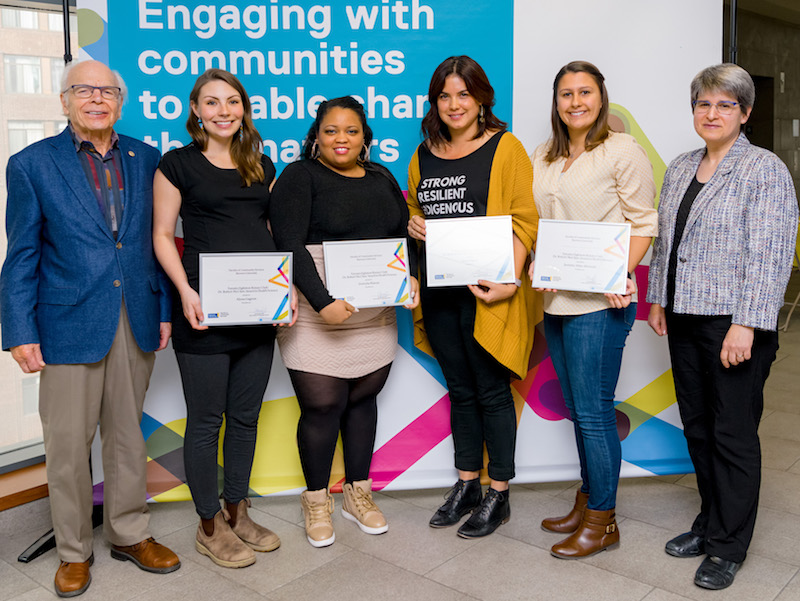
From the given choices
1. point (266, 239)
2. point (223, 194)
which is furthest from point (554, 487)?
point (223, 194)

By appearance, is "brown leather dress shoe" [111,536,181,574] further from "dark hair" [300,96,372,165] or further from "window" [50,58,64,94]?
"window" [50,58,64,94]

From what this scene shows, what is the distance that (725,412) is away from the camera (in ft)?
7.21

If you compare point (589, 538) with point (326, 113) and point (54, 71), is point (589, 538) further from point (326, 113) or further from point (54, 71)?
point (54, 71)

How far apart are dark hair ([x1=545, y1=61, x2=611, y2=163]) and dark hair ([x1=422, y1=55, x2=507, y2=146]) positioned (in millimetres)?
186

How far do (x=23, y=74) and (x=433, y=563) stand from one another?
105 inches

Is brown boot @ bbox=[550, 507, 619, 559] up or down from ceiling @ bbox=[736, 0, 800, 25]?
down

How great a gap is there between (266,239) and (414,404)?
0.97 m

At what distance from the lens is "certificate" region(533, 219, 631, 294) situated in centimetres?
225

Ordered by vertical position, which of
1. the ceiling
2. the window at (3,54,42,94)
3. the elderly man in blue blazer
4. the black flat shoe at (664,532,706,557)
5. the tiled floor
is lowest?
the tiled floor

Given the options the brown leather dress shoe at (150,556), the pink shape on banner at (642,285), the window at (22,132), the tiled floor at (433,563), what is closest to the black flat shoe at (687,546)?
the tiled floor at (433,563)

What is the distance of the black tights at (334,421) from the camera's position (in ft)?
8.14

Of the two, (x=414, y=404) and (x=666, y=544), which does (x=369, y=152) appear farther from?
(x=666, y=544)

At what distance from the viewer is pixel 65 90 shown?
219cm

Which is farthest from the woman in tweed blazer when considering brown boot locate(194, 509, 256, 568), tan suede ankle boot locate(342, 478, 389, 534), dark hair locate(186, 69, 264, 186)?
brown boot locate(194, 509, 256, 568)
